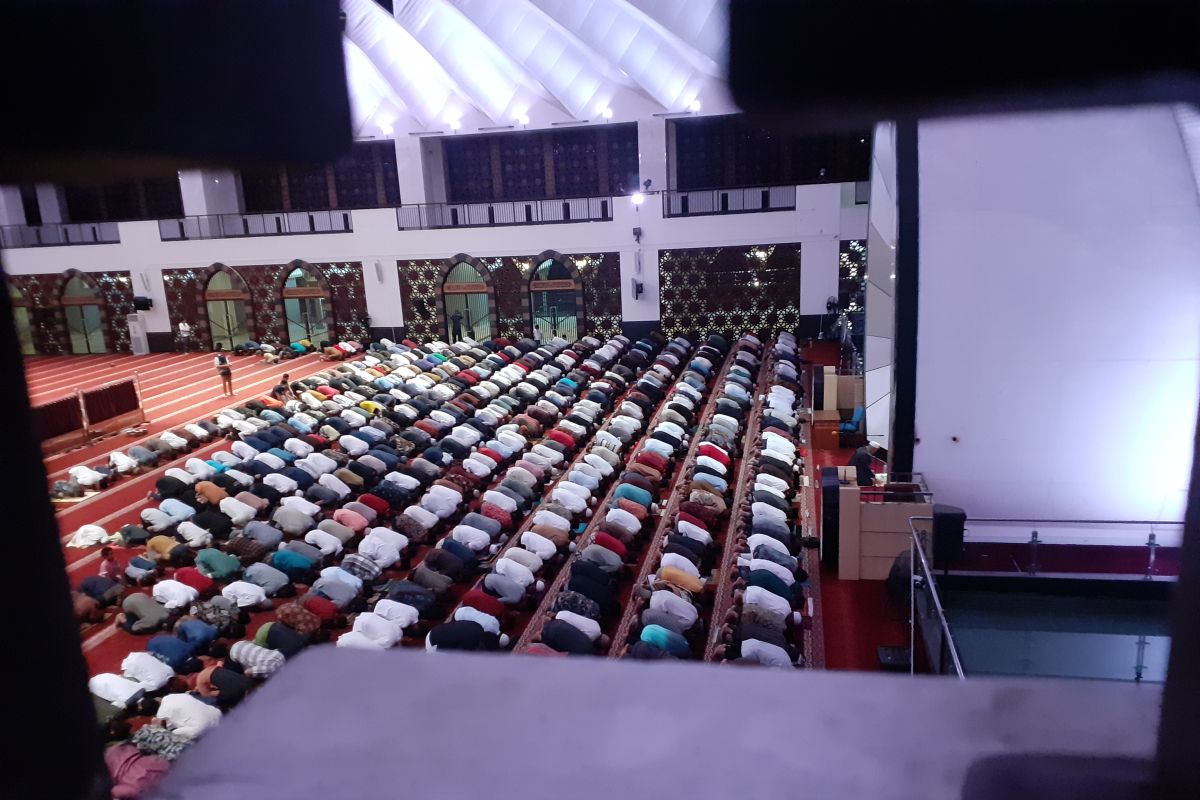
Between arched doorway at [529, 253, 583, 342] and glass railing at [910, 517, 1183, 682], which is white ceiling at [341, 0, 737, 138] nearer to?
arched doorway at [529, 253, 583, 342]

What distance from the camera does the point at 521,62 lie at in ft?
65.1

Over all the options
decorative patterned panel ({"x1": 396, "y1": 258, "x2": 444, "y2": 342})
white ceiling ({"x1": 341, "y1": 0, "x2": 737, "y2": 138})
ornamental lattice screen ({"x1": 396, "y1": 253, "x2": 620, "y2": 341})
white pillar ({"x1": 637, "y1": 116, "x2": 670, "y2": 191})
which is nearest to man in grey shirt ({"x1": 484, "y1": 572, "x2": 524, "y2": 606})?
white ceiling ({"x1": 341, "y1": 0, "x2": 737, "y2": 138})

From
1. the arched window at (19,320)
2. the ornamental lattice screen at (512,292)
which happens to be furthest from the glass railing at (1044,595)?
the ornamental lattice screen at (512,292)

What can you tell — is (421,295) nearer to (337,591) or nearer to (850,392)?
(850,392)

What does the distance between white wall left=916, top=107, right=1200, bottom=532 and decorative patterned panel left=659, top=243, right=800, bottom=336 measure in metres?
12.8

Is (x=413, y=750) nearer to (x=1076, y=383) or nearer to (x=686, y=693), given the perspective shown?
(x=686, y=693)

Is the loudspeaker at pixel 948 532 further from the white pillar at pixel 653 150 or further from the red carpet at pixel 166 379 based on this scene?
Answer: the white pillar at pixel 653 150

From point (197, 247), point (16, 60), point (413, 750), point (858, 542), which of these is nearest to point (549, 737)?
point (413, 750)

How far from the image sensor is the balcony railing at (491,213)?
22.7m

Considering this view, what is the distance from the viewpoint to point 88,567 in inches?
390

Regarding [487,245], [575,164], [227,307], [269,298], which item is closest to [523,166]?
[575,164]

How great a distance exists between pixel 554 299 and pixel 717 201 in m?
5.24

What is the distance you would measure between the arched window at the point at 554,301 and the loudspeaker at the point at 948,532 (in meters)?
16.3

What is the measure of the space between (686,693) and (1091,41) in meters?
0.94
